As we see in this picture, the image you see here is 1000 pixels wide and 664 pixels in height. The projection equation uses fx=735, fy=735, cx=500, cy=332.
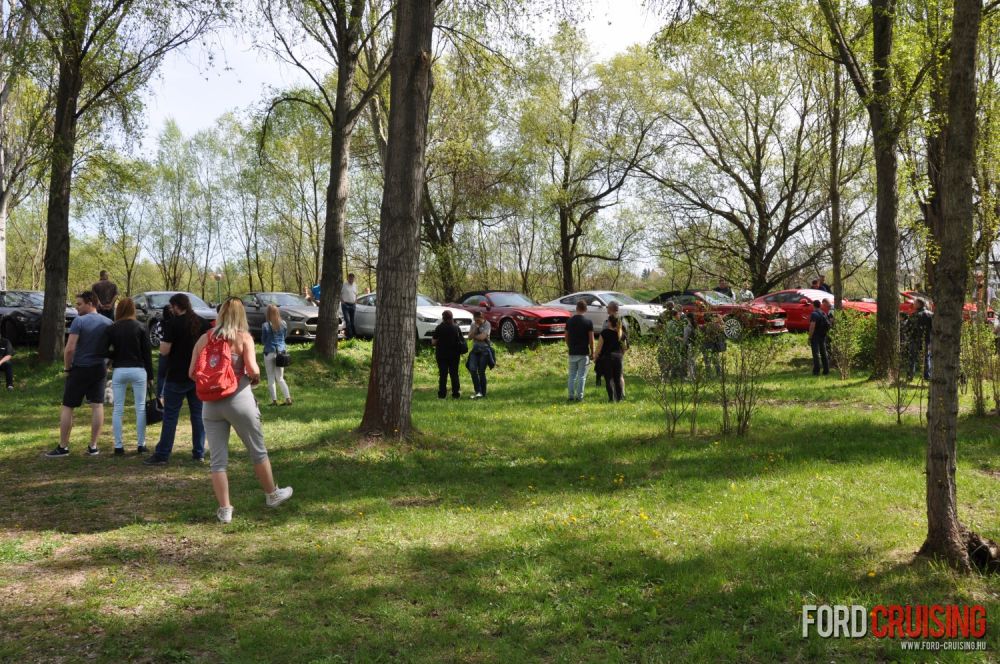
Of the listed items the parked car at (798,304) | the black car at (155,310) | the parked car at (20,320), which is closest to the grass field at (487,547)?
the black car at (155,310)

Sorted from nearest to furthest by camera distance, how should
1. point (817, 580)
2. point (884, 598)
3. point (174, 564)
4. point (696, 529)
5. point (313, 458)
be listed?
point (884, 598), point (817, 580), point (174, 564), point (696, 529), point (313, 458)

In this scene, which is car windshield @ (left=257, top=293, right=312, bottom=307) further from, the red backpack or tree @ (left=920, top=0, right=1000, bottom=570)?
tree @ (left=920, top=0, right=1000, bottom=570)

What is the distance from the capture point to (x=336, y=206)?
17125 mm

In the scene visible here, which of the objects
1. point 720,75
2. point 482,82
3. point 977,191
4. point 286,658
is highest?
point 720,75

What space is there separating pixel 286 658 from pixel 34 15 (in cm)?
1547

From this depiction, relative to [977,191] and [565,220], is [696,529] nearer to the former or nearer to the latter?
[977,191]

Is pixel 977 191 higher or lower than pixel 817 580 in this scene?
higher

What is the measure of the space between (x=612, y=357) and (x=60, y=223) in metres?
12.3

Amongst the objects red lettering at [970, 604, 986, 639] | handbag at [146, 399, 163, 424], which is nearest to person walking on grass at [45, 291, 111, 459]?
handbag at [146, 399, 163, 424]

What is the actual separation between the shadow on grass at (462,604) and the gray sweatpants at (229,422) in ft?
3.00

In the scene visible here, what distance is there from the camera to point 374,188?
142 ft

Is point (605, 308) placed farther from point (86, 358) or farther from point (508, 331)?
point (86, 358)

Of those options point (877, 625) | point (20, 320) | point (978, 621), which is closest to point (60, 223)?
point (20, 320)

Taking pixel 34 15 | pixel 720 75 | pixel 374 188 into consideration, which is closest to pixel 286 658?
pixel 34 15
